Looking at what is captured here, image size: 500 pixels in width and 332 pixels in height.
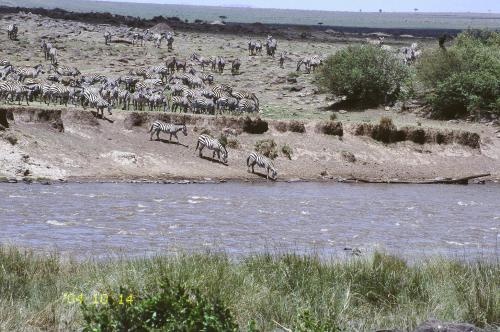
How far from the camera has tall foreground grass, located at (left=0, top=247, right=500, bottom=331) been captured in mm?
11641

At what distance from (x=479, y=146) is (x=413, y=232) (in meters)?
14.9

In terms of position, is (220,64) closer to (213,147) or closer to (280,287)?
(213,147)

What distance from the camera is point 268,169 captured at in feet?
112

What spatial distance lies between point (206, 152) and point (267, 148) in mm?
2212

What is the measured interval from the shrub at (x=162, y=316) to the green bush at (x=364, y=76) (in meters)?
34.6

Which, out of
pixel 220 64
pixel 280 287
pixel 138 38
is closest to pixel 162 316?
pixel 280 287

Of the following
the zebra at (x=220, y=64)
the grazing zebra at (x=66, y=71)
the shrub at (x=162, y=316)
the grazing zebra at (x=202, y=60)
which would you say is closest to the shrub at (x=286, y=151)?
the grazing zebra at (x=66, y=71)

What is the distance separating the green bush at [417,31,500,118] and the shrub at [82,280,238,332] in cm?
3349

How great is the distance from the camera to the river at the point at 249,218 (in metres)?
20.9

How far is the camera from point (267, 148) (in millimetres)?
35469

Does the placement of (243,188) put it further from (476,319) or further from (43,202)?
(476,319)

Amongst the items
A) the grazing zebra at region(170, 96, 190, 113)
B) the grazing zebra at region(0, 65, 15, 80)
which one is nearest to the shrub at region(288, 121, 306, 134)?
the grazing zebra at region(170, 96, 190, 113)

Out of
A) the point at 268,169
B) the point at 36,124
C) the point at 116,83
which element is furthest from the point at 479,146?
the point at 36,124

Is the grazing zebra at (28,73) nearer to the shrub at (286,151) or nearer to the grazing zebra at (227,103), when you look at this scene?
the grazing zebra at (227,103)
